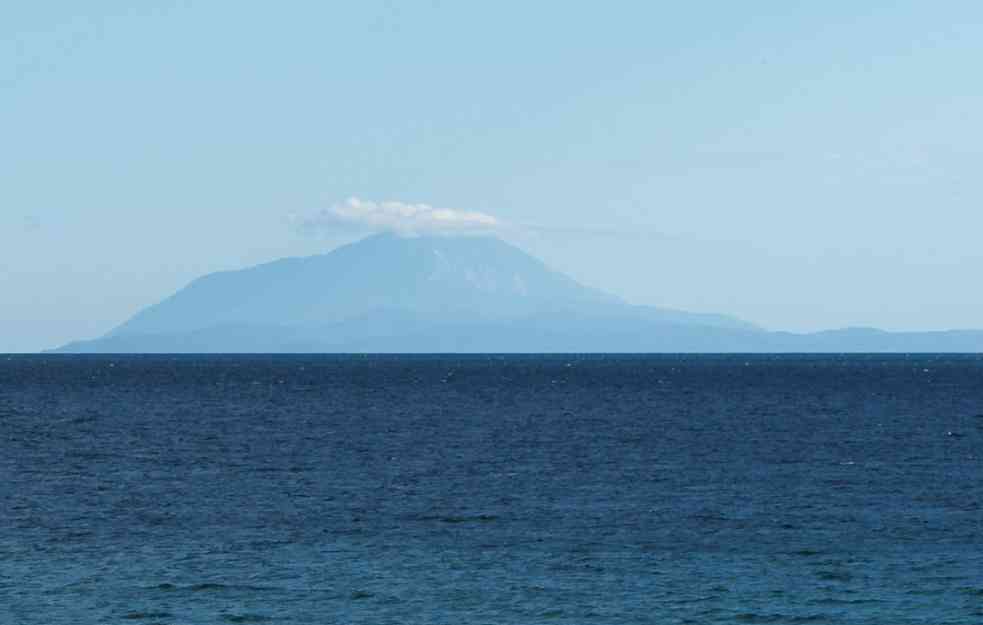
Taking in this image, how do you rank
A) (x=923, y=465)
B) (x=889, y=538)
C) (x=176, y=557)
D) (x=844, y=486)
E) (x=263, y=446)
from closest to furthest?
1. (x=176, y=557)
2. (x=889, y=538)
3. (x=844, y=486)
4. (x=923, y=465)
5. (x=263, y=446)

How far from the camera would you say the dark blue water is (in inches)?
1693

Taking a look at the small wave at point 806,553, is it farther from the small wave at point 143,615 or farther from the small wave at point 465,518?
the small wave at point 143,615

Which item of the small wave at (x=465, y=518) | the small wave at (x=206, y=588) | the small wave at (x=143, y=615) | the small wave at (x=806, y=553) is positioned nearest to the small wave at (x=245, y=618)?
the small wave at (x=143, y=615)

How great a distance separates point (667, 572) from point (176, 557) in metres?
16.5

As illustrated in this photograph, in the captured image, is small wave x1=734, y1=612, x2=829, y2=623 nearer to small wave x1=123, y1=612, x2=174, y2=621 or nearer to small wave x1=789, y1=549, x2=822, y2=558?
small wave x1=789, y1=549, x2=822, y2=558

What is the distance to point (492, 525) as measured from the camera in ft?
191

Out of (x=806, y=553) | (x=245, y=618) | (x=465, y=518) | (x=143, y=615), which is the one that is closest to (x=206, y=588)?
(x=143, y=615)

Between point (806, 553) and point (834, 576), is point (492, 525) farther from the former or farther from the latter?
point (834, 576)

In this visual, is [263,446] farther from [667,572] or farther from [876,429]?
[667,572]

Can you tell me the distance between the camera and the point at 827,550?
51.8 meters

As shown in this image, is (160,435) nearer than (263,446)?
No

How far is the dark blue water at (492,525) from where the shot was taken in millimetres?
43000

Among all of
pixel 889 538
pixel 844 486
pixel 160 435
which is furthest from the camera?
pixel 160 435

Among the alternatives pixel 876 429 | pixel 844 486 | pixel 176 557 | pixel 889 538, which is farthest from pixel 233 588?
pixel 876 429
